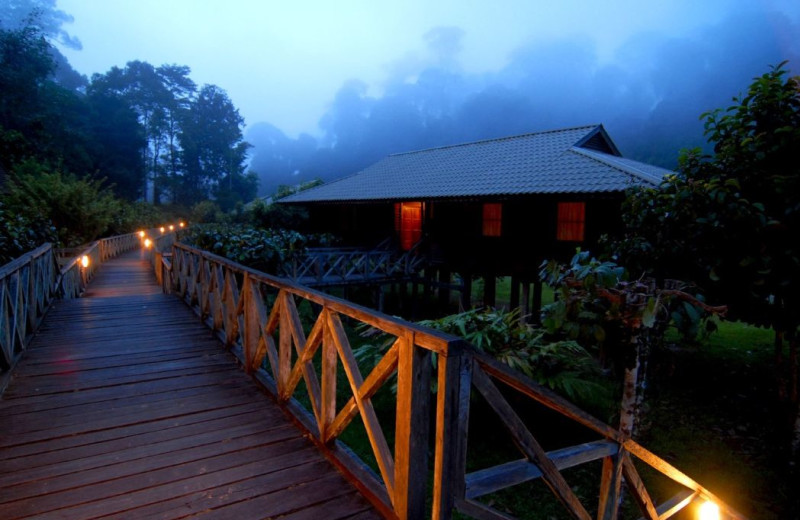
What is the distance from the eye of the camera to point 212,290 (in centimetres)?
569

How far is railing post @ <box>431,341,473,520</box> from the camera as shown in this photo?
1.79m

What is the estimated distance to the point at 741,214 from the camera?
14.0 ft

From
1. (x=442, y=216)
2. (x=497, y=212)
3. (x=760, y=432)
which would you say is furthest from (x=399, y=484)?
(x=442, y=216)

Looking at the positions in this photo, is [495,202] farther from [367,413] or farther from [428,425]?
[428,425]

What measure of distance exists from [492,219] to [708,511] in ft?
36.8

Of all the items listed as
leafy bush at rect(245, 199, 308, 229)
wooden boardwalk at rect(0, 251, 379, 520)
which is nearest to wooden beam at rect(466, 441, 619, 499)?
wooden boardwalk at rect(0, 251, 379, 520)

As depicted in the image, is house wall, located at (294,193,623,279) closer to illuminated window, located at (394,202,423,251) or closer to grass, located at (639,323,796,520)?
illuminated window, located at (394,202,423,251)

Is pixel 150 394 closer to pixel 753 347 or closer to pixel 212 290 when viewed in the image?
pixel 212 290

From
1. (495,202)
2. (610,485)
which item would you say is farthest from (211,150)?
(610,485)

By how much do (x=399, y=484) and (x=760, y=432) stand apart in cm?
884

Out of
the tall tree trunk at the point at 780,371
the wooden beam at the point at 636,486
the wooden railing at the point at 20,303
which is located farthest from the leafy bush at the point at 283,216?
the wooden beam at the point at 636,486

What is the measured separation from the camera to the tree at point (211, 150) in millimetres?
51875

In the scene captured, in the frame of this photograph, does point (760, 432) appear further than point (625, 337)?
Yes

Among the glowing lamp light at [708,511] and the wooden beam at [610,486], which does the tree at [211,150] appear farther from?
the glowing lamp light at [708,511]
